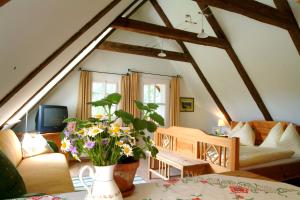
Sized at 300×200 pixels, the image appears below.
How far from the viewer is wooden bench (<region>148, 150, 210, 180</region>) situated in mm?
2996

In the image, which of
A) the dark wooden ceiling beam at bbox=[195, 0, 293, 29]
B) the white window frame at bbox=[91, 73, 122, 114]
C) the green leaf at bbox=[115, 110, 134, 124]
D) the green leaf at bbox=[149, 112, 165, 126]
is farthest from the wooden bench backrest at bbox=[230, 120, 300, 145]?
the green leaf at bbox=[115, 110, 134, 124]

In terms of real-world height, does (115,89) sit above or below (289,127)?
above

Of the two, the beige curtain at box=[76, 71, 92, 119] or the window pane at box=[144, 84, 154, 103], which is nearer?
the beige curtain at box=[76, 71, 92, 119]

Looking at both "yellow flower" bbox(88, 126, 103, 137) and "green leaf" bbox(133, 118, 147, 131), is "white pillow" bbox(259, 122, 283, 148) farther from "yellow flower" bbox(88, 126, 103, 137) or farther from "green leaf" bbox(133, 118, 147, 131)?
"yellow flower" bbox(88, 126, 103, 137)

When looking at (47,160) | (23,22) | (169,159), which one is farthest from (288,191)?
(47,160)

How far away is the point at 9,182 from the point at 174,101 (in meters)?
4.91

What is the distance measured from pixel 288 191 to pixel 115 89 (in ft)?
15.4

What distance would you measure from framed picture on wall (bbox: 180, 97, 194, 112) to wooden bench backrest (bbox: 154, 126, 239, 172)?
2.22 m

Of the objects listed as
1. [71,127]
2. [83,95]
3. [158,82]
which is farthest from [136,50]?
[71,127]

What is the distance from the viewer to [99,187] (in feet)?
2.95

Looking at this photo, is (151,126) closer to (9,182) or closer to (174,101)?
(9,182)

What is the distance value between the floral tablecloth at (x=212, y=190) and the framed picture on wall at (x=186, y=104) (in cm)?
499

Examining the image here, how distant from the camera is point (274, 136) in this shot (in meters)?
4.52

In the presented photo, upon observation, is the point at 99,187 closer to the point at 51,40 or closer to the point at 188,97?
the point at 51,40
